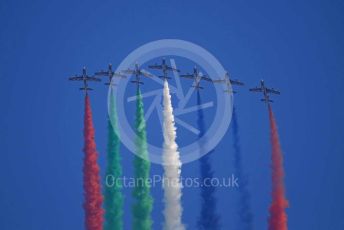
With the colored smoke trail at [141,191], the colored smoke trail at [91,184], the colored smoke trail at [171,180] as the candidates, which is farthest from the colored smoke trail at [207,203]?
the colored smoke trail at [91,184]

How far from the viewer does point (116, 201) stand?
83000 mm

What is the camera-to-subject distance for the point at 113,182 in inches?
3297

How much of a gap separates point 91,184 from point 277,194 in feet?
Answer: 72.3

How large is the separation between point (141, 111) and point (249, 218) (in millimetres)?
18515

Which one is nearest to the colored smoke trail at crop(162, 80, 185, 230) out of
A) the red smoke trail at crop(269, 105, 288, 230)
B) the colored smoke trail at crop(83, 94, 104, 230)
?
the colored smoke trail at crop(83, 94, 104, 230)

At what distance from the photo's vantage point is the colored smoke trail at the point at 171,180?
3356 inches

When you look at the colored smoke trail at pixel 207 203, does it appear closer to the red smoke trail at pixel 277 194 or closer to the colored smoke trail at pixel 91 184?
the red smoke trail at pixel 277 194

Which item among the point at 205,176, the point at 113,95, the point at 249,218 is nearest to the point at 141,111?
the point at 113,95

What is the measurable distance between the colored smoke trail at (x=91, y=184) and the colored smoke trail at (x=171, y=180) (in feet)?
28.3

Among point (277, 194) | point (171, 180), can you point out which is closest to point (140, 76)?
point (171, 180)

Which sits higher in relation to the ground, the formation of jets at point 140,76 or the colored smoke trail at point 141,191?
the formation of jets at point 140,76

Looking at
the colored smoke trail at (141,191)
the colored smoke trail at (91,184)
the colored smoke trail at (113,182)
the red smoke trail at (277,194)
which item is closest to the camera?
the colored smoke trail at (91,184)

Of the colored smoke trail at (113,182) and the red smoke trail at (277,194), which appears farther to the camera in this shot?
the red smoke trail at (277,194)

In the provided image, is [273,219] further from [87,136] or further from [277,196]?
[87,136]
